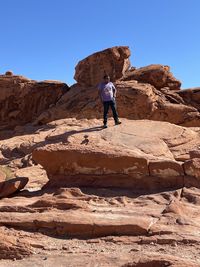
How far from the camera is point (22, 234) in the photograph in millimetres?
6395

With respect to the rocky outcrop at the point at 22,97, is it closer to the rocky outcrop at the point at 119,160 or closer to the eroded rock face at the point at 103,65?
the eroded rock face at the point at 103,65

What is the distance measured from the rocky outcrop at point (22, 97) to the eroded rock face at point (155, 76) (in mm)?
4296

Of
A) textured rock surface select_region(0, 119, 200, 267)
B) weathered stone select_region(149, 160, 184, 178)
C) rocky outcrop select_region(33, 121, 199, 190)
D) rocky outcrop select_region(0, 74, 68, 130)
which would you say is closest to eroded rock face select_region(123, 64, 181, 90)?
rocky outcrop select_region(0, 74, 68, 130)

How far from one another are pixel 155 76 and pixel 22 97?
7.83 m

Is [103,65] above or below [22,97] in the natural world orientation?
above

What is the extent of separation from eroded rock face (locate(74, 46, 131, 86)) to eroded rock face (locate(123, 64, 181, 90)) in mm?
627

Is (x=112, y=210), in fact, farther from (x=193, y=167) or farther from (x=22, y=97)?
(x=22, y=97)

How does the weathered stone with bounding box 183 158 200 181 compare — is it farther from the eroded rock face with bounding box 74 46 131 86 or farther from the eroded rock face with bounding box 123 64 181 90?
the eroded rock face with bounding box 74 46 131 86

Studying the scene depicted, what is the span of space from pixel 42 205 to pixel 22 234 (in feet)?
2.80

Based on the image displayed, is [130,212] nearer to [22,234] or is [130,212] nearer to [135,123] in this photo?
[22,234]

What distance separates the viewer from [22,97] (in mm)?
23484

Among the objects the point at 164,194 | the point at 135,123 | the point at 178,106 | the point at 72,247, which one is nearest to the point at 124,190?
the point at 164,194

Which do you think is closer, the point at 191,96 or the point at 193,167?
the point at 193,167

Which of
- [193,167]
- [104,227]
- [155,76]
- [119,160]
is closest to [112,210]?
[104,227]
